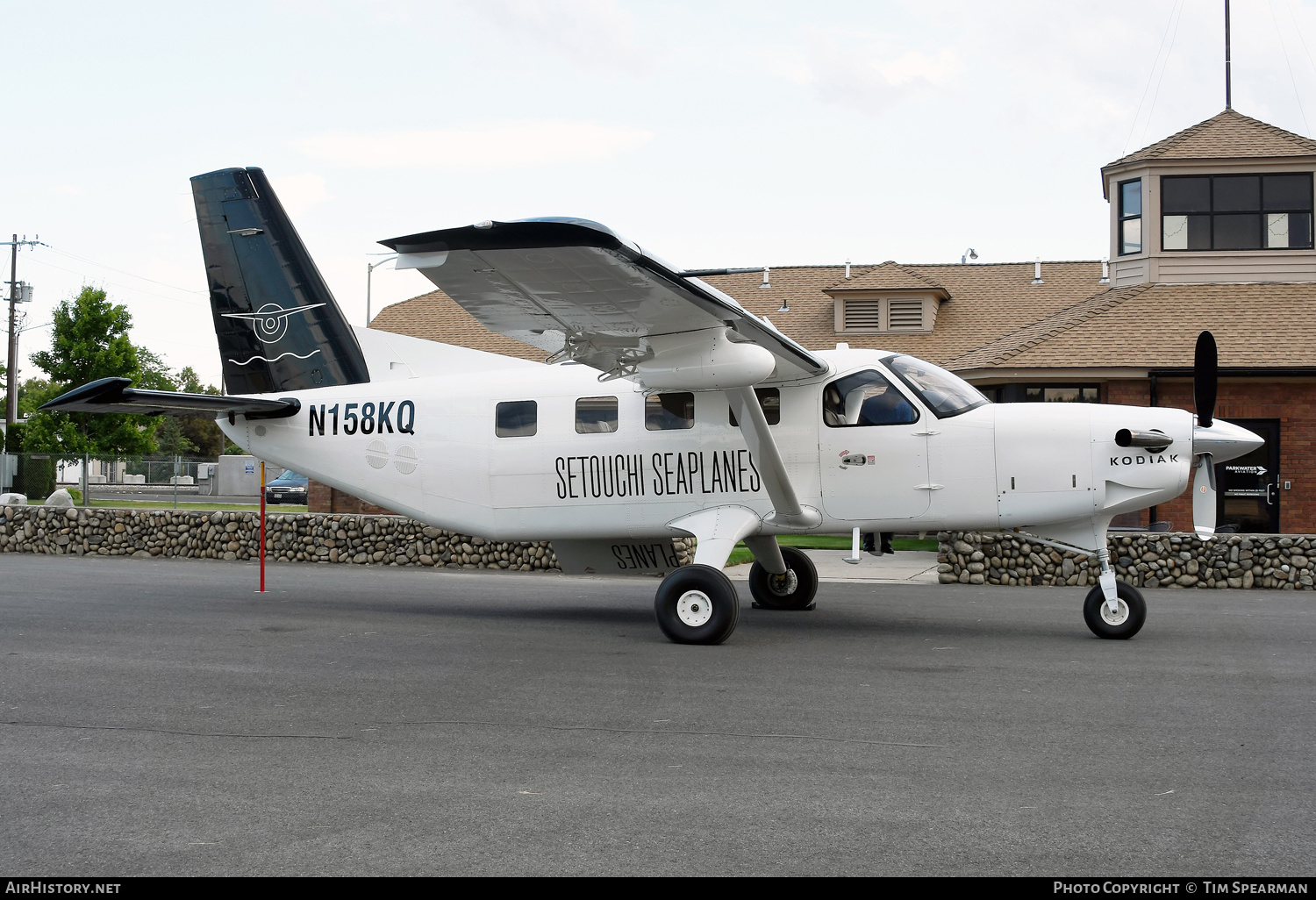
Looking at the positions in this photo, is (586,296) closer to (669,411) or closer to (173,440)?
(669,411)

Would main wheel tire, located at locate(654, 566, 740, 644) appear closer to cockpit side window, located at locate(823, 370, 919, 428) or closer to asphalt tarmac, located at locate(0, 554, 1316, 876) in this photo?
asphalt tarmac, located at locate(0, 554, 1316, 876)

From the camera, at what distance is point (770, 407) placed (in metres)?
10.9

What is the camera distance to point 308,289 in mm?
12969

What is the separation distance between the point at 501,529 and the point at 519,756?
5.94 meters

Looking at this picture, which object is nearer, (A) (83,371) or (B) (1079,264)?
(B) (1079,264)

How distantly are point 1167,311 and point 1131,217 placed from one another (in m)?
2.79

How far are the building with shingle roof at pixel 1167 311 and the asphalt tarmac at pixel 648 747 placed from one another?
29.8 feet

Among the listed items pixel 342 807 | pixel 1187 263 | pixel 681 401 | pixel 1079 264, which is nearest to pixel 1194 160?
pixel 1187 263

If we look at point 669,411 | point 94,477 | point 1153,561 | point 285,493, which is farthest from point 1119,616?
point 285,493

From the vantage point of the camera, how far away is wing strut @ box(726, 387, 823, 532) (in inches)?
399

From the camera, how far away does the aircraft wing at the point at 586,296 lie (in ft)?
24.7

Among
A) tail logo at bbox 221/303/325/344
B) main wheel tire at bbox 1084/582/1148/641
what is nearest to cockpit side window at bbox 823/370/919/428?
main wheel tire at bbox 1084/582/1148/641

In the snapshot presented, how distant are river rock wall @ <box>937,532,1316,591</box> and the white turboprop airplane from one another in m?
4.55
